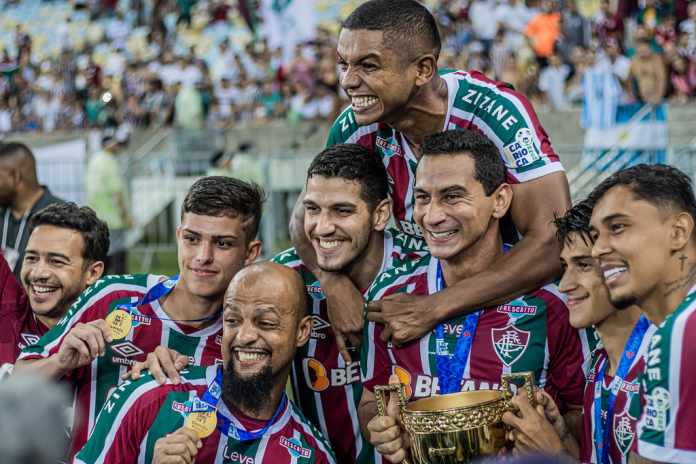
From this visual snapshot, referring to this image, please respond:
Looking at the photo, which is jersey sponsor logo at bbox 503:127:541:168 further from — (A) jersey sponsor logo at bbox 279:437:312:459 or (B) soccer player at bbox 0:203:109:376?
(B) soccer player at bbox 0:203:109:376

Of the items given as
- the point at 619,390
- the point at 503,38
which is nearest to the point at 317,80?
the point at 503,38

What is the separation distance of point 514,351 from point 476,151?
0.82 metres

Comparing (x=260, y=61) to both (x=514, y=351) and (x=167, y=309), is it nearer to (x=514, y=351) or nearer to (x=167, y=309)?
(x=167, y=309)

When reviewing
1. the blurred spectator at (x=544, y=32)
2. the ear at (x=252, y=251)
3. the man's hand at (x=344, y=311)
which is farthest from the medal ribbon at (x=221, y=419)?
the blurred spectator at (x=544, y=32)

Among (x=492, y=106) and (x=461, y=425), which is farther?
(x=492, y=106)

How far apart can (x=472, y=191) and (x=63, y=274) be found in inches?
81.0

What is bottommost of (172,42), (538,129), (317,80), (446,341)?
(446,341)

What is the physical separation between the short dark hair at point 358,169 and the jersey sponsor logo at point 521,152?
1.93ft

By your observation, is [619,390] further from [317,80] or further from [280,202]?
[317,80]

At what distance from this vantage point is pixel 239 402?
13.2ft

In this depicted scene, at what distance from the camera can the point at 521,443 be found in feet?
11.8

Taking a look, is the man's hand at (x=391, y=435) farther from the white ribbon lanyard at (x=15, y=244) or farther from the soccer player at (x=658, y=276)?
the white ribbon lanyard at (x=15, y=244)

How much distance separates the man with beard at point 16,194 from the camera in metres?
7.02

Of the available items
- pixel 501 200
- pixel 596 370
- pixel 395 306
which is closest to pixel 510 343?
pixel 596 370
